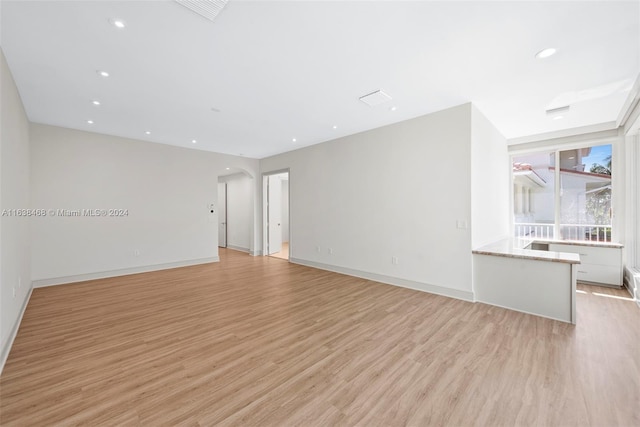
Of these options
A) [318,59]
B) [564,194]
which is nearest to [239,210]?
[318,59]

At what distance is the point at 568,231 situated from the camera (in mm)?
5102

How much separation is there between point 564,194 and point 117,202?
9.06 metres

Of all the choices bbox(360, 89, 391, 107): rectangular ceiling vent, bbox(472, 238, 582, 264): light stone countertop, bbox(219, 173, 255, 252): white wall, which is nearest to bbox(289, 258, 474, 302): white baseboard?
bbox(472, 238, 582, 264): light stone countertop

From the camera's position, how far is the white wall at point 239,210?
8.28m

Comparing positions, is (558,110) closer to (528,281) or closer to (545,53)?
(545,53)

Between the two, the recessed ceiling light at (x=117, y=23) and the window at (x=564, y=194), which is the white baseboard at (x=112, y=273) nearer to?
the recessed ceiling light at (x=117, y=23)

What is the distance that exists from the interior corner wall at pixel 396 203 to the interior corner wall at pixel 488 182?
19cm

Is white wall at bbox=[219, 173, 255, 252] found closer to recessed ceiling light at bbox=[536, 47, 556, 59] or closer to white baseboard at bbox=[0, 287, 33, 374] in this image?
white baseboard at bbox=[0, 287, 33, 374]

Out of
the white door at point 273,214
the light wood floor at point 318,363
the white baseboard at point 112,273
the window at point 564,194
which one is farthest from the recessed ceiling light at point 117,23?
the window at point 564,194

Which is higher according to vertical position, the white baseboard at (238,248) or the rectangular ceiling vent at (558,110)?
the rectangular ceiling vent at (558,110)

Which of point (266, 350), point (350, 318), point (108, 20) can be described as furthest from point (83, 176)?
point (350, 318)

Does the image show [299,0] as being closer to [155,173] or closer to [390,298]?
[390,298]

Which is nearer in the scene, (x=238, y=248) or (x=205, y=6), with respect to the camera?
(x=205, y=6)

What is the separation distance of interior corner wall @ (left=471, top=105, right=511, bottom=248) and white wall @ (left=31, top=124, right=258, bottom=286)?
5.82m
